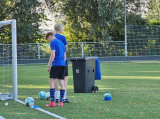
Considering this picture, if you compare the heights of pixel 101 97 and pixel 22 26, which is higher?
pixel 22 26

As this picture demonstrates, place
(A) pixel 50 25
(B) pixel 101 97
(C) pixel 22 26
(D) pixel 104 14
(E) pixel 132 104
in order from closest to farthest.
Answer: (E) pixel 132 104
(B) pixel 101 97
(C) pixel 22 26
(D) pixel 104 14
(A) pixel 50 25

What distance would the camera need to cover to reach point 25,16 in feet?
109

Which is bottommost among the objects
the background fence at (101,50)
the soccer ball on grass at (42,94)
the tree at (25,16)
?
the soccer ball on grass at (42,94)

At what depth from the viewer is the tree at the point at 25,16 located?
105ft

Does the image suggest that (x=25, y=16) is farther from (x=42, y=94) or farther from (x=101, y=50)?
(x=42, y=94)

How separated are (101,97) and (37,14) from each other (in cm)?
2652

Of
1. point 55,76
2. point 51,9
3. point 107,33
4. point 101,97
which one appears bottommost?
point 101,97

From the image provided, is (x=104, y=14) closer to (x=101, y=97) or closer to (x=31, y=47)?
(x=31, y=47)

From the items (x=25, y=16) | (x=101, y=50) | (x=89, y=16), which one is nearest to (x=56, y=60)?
(x=101, y=50)

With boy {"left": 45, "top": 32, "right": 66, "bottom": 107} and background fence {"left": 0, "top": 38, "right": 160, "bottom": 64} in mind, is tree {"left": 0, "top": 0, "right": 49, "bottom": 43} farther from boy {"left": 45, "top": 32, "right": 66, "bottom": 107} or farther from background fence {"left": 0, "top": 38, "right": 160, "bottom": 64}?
boy {"left": 45, "top": 32, "right": 66, "bottom": 107}

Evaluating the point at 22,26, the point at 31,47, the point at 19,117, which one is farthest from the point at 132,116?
the point at 22,26

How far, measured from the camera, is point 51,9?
119 feet

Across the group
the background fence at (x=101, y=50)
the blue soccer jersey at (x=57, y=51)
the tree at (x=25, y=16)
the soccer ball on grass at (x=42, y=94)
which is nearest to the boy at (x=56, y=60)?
the blue soccer jersey at (x=57, y=51)

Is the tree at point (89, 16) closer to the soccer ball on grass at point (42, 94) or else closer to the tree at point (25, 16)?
the tree at point (25, 16)
